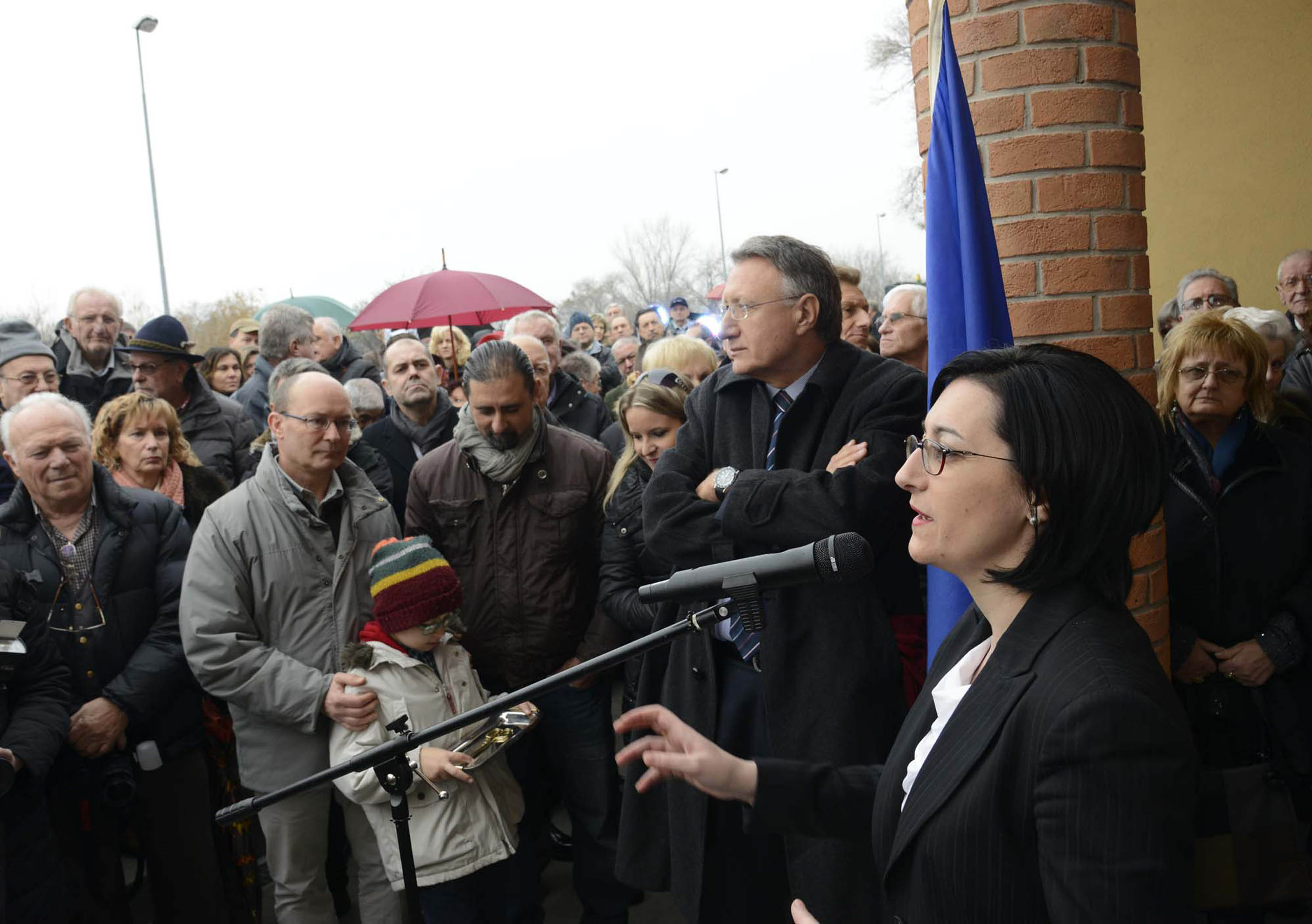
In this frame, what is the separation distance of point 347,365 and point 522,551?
4.54 metres

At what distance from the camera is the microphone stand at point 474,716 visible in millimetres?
1879

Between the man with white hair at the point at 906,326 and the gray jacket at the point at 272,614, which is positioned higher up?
the man with white hair at the point at 906,326

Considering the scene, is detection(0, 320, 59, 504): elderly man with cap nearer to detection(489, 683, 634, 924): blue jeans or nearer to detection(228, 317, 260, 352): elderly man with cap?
detection(489, 683, 634, 924): blue jeans

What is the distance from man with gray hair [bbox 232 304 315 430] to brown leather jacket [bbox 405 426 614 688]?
2860 mm

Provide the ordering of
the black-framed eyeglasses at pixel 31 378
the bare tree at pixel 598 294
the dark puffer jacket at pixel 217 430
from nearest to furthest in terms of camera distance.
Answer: the black-framed eyeglasses at pixel 31 378, the dark puffer jacket at pixel 217 430, the bare tree at pixel 598 294

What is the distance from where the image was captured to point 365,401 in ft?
20.2

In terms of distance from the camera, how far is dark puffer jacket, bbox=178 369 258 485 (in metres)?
5.18

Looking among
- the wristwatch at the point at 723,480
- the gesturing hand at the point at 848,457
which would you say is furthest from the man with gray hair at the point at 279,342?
the gesturing hand at the point at 848,457

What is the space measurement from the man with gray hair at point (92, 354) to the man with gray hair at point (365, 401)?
1.22 meters

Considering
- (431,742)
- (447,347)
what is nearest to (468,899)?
(431,742)

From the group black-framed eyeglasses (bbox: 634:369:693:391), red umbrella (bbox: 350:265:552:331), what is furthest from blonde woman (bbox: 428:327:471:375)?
black-framed eyeglasses (bbox: 634:369:693:391)

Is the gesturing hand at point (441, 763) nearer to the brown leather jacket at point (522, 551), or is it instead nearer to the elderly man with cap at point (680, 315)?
the brown leather jacket at point (522, 551)

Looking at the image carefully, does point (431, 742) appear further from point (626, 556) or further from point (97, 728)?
point (97, 728)

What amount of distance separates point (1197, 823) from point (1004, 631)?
1.61m
